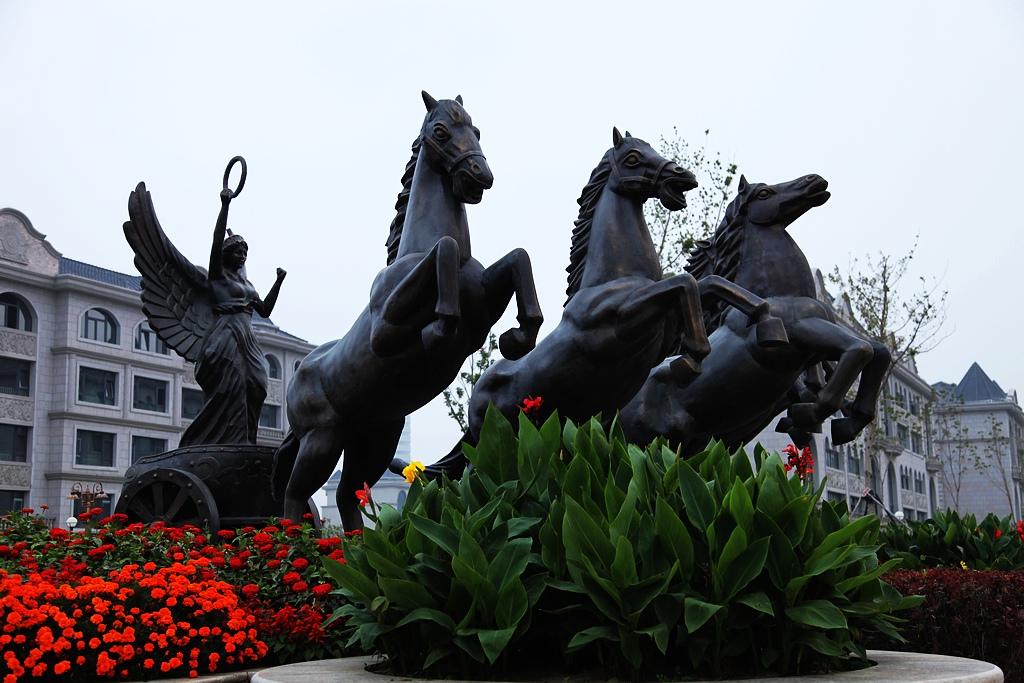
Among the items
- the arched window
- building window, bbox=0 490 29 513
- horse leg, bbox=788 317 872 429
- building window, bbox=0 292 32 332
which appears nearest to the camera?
horse leg, bbox=788 317 872 429

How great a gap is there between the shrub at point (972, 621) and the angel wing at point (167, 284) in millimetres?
6998

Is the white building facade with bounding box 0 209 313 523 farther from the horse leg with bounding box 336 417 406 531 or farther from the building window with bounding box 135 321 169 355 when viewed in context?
the horse leg with bounding box 336 417 406 531

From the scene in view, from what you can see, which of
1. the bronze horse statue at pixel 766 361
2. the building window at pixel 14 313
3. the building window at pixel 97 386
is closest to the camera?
the bronze horse statue at pixel 766 361

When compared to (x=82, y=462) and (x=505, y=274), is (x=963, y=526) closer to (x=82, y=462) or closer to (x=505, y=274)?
(x=505, y=274)

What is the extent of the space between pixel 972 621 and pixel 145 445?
4820 centimetres

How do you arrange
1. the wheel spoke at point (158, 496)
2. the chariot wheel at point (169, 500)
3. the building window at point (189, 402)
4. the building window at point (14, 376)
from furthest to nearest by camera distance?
the building window at point (189, 402) < the building window at point (14, 376) < the wheel spoke at point (158, 496) < the chariot wheel at point (169, 500)

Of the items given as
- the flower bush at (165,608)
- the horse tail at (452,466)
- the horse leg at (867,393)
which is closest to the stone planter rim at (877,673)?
the flower bush at (165,608)

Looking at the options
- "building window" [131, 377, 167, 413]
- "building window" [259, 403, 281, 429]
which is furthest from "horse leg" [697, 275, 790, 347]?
"building window" [259, 403, 281, 429]

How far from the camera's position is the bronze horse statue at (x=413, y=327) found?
6.15 m

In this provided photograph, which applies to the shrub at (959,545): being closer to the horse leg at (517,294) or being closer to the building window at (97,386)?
the horse leg at (517,294)

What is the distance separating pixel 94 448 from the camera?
153 feet

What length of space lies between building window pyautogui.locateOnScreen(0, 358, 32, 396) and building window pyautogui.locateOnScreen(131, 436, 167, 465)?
5.58 m

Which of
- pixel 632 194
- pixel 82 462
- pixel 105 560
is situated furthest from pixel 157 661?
pixel 82 462

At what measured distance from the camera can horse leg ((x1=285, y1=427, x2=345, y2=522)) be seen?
7320mm
